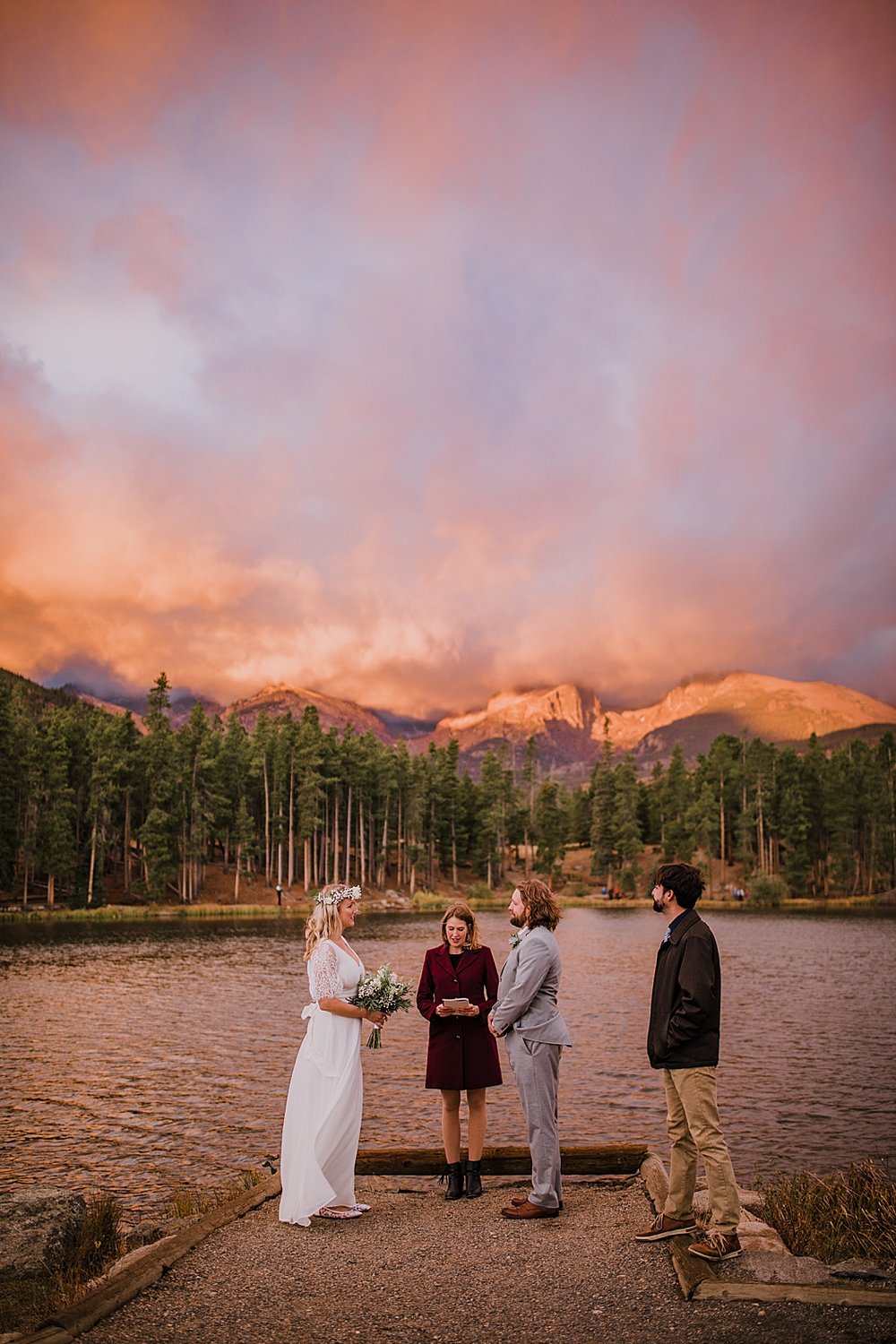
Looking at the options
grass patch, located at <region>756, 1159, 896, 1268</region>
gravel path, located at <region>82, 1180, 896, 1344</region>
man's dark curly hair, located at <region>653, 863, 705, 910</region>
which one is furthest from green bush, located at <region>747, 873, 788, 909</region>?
man's dark curly hair, located at <region>653, 863, 705, 910</region>

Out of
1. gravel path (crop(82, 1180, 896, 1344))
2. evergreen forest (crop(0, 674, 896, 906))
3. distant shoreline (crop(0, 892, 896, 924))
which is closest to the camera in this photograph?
gravel path (crop(82, 1180, 896, 1344))

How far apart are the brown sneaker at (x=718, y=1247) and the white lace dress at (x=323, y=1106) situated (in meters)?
3.24

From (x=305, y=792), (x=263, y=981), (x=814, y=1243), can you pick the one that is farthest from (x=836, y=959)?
(x=305, y=792)

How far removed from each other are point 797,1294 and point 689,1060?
5.59 feet

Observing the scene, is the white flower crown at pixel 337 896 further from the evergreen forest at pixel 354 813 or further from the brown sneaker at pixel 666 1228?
the evergreen forest at pixel 354 813

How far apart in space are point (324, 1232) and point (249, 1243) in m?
0.68

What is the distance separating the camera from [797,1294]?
19.7 ft

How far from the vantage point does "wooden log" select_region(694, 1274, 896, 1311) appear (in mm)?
5871

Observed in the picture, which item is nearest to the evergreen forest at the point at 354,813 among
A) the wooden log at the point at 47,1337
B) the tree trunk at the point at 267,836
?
the tree trunk at the point at 267,836

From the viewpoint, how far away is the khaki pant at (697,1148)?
6.98m

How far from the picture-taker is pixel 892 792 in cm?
10312

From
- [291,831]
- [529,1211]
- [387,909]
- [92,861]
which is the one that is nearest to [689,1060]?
[529,1211]

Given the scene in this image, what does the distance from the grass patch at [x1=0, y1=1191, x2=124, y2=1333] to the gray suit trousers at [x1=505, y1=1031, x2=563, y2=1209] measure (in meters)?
3.91

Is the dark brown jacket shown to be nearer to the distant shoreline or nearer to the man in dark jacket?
the man in dark jacket
